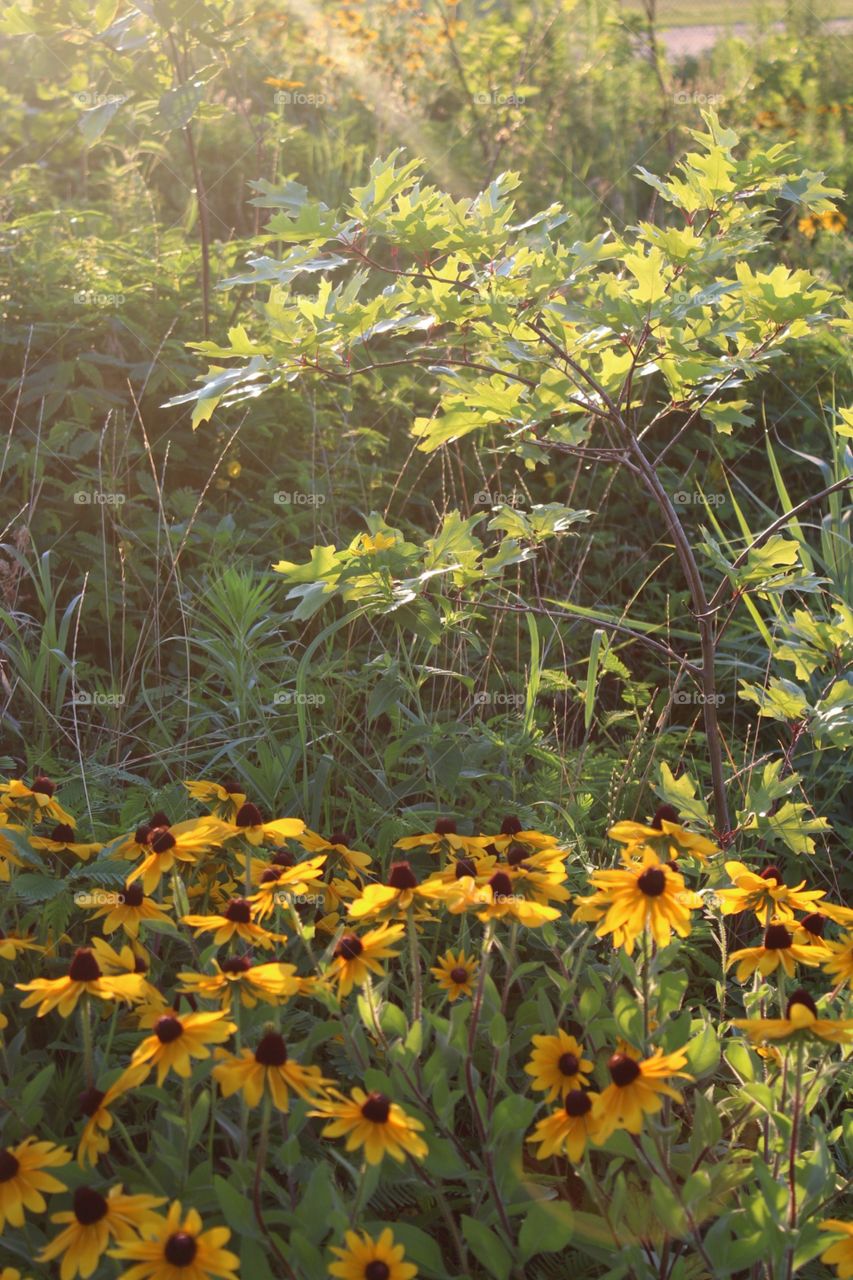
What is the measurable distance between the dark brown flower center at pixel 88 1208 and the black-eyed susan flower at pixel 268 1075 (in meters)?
0.16

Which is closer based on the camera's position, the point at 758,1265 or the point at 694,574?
the point at 758,1265

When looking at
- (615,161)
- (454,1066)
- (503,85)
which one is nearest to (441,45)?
(503,85)

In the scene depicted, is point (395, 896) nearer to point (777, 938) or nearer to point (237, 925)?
point (237, 925)

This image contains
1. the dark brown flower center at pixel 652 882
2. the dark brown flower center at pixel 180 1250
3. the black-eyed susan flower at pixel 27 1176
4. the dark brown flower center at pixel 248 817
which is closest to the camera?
the dark brown flower center at pixel 180 1250

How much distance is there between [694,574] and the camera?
8.39 feet

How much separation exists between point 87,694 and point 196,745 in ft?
0.95

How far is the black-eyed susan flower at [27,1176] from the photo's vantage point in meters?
1.36

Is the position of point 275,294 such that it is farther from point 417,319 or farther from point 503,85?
point 503,85

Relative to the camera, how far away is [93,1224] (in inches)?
52.4

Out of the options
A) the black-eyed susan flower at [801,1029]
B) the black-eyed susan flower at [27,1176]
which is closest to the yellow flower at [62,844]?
the black-eyed susan flower at [27,1176]

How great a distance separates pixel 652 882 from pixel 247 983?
20.1 inches

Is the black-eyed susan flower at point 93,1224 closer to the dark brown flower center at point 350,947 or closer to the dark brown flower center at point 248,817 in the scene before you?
the dark brown flower center at point 350,947

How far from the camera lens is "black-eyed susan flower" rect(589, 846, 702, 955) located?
5.19 ft

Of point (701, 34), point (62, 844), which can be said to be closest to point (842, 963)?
point (62, 844)
